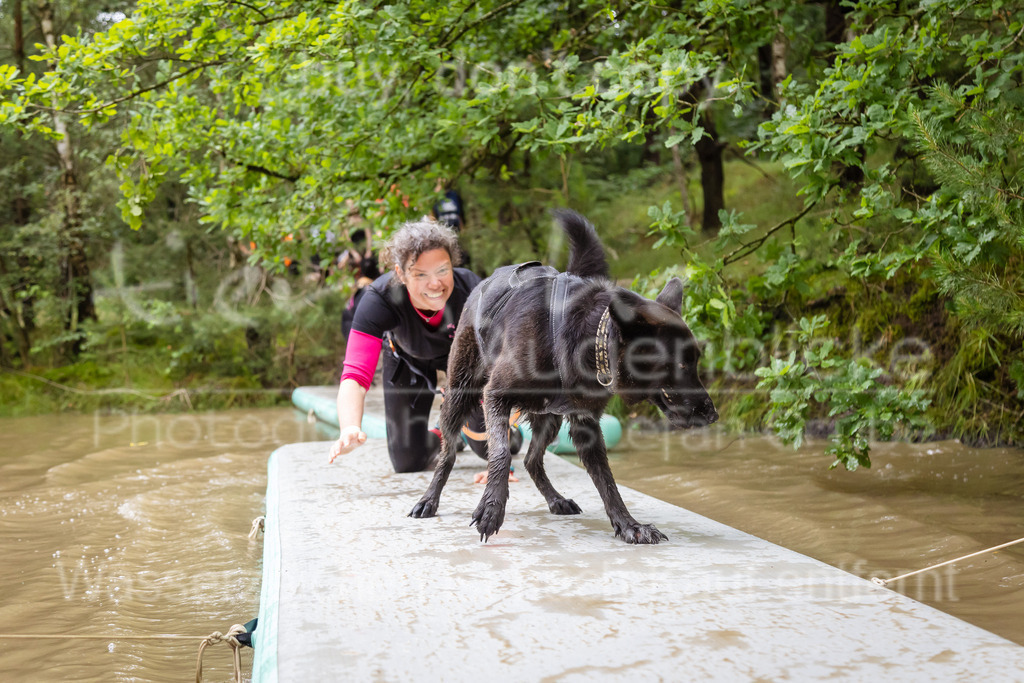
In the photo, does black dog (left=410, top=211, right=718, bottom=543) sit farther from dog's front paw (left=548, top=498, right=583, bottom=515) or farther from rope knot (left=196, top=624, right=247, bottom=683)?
rope knot (left=196, top=624, right=247, bottom=683)

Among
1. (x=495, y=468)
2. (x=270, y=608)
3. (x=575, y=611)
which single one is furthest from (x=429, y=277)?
(x=575, y=611)

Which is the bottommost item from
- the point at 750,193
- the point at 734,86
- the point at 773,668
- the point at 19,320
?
the point at 773,668

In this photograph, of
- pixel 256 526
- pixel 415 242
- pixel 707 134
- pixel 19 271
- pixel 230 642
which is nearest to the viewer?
pixel 230 642

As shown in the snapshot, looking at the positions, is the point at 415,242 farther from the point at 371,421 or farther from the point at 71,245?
the point at 71,245

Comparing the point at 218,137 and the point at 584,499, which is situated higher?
the point at 218,137

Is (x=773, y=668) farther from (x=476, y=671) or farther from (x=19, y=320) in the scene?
(x=19, y=320)

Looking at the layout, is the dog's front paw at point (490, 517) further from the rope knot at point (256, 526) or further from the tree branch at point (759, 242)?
the tree branch at point (759, 242)

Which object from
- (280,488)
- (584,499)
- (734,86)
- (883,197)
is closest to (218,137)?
(280,488)

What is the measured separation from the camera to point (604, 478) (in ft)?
8.56

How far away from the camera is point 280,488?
3.60 meters

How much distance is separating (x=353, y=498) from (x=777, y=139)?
8.52 ft

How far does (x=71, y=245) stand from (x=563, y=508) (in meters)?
9.56

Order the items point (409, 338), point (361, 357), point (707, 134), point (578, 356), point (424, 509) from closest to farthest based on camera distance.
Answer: point (578, 356), point (424, 509), point (361, 357), point (409, 338), point (707, 134)

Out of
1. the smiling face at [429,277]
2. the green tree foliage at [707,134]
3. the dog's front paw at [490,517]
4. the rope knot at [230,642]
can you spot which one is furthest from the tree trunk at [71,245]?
the dog's front paw at [490,517]
